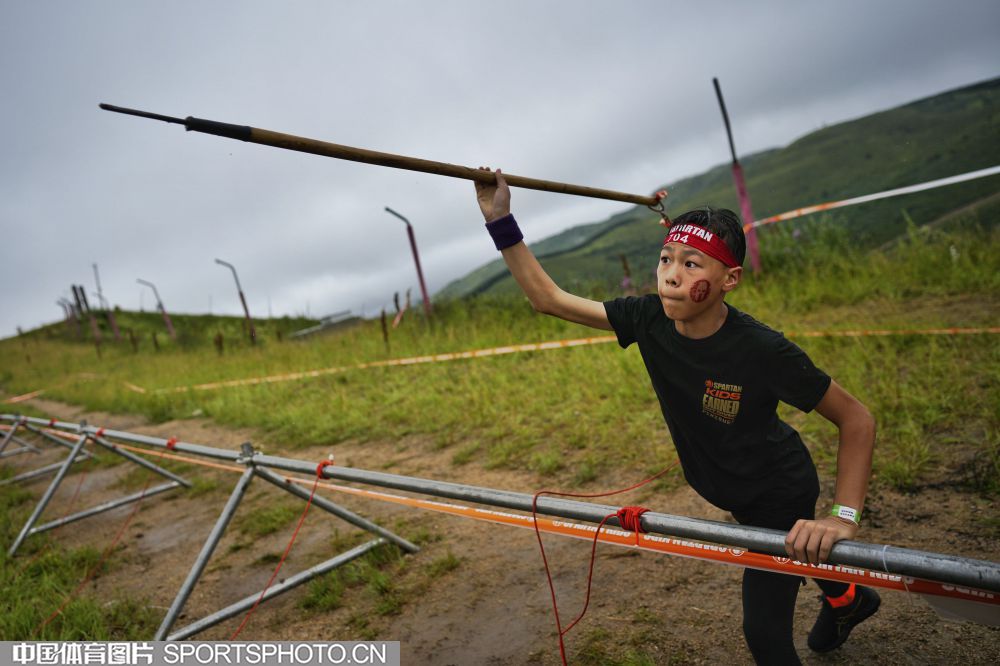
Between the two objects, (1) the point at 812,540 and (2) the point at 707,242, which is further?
(2) the point at 707,242

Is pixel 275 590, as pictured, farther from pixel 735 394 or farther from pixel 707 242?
pixel 707 242

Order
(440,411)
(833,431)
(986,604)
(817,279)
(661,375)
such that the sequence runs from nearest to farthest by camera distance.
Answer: (986,604) < (661,375) < (833,431) < (440,411) < (817,279)

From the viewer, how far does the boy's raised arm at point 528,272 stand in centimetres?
228

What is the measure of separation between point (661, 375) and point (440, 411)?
584 centimetres

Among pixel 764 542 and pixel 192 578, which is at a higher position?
pixel 764 542

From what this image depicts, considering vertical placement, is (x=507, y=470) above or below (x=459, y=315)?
below

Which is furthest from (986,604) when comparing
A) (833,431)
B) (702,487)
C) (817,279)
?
(817,279)

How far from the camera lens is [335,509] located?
408 centimetres

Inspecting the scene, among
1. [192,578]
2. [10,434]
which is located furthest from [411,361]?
[192,578]

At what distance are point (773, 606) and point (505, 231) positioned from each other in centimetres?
160

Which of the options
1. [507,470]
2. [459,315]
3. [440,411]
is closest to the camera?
[507,470]

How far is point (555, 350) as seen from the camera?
9.10 metres

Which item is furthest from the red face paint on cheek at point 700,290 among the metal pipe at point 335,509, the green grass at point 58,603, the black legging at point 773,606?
the green grass at point 58,603

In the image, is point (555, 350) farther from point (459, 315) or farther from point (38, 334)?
point (38, 334)
